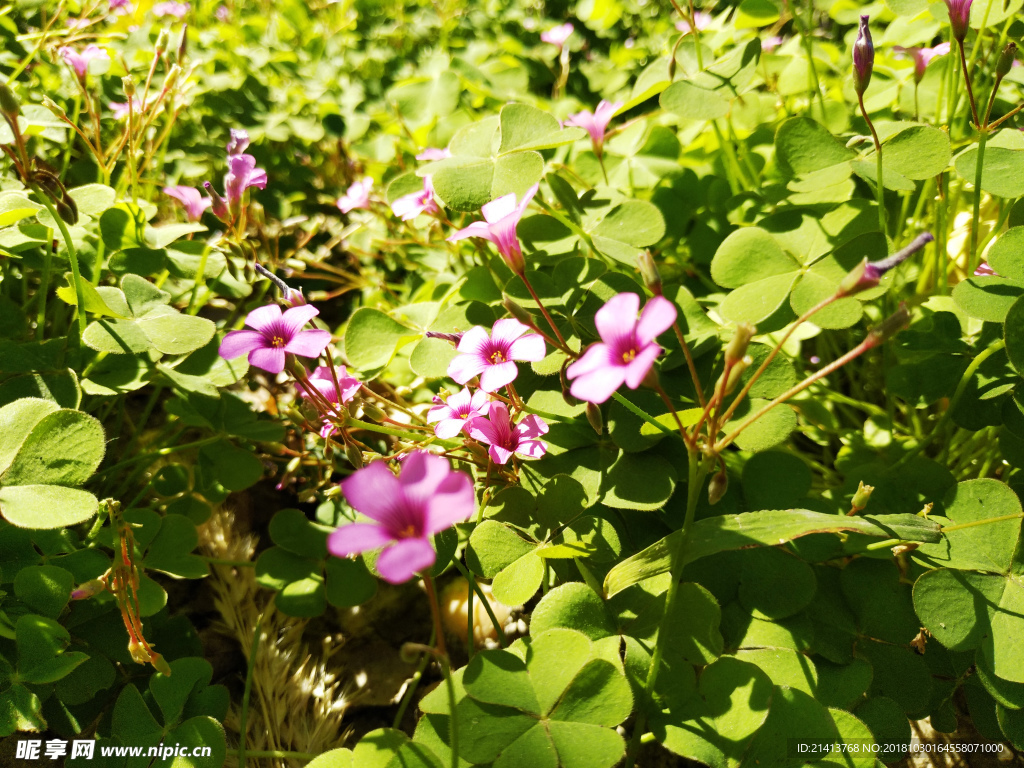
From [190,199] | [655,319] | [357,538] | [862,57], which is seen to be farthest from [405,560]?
[190,199]

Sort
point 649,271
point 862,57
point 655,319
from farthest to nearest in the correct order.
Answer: point 862,57 → point 649,271 → point 655,319

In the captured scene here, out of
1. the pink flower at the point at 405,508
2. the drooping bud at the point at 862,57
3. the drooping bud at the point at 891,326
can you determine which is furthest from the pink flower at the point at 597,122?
the pink flower at the point at 405,508

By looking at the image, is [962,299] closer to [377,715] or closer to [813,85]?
[813,85]

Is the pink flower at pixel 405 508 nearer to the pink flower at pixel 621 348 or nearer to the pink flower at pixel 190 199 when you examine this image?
the pink flower at pixel 621 348

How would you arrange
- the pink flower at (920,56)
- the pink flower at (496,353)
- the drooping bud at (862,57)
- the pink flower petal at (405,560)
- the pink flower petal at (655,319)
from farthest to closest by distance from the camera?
the pink flower at (920,56) < the drooping bud at (862,57) < the pink flower at (496,353) < the pink flower petal at (655,319) < the pink flower petal at (405,560)

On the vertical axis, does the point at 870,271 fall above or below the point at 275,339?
above

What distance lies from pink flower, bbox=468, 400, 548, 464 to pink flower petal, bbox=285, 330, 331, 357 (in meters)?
0.27

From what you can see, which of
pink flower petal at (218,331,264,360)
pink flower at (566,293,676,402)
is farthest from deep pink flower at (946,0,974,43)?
pink flower petal at (218,331,264,360)

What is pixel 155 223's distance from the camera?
6.54 ft

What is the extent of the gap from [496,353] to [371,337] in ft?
1.38

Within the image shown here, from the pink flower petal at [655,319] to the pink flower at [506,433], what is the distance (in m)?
0.37

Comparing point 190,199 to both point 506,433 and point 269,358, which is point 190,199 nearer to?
point 269,358

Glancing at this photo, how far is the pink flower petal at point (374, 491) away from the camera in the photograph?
27.0 inches

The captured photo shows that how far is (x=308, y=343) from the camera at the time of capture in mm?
955
